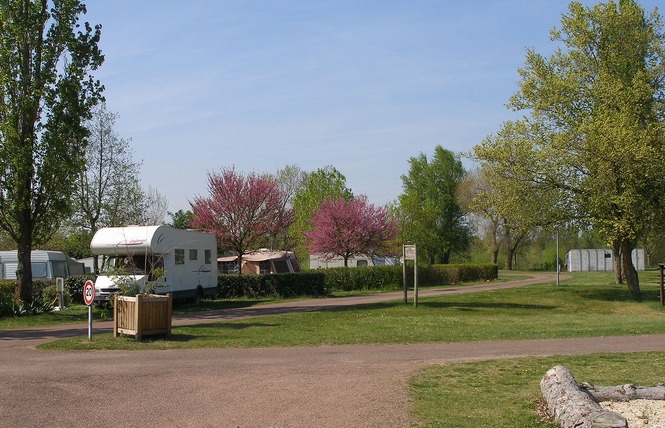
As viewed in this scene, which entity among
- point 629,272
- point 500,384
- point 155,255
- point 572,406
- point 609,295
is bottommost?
point 609,295

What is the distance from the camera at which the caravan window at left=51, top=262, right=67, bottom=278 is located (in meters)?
33.7

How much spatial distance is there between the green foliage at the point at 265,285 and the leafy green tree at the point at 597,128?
35.7ft

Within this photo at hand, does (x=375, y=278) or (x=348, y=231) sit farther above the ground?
(x=348, y=231)

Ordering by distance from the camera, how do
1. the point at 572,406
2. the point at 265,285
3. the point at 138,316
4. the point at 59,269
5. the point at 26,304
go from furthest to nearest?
the point at 59,269 → the point at 265,285 → the point at 26,304 → the point at 138,316 → the point at 572,406

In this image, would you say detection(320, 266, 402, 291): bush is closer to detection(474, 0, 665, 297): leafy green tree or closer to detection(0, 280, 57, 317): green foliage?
detection(474, 0, 665, 297): leafy green tree

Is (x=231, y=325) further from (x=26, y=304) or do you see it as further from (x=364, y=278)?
(x=364, y=278)

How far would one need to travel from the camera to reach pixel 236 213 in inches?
1398

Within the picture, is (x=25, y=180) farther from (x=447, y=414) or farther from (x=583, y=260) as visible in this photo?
(x=583, y=260)

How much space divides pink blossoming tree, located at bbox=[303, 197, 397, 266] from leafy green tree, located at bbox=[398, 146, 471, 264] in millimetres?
19785

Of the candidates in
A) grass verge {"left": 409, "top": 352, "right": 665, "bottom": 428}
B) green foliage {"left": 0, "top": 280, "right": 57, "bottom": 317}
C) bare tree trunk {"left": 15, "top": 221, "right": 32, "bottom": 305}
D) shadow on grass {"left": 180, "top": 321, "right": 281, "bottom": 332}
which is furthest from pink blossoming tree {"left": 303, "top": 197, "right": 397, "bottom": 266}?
grass verge {"left": 409, "top": 352, "right": 665, "bottom": 428}

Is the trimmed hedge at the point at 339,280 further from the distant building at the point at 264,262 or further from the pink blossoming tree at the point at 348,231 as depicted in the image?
the distant building at the point at 264,262

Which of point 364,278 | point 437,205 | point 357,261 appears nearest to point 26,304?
point 364,278

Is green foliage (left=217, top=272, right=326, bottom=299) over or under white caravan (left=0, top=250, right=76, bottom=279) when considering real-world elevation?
under

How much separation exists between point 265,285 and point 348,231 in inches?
433
